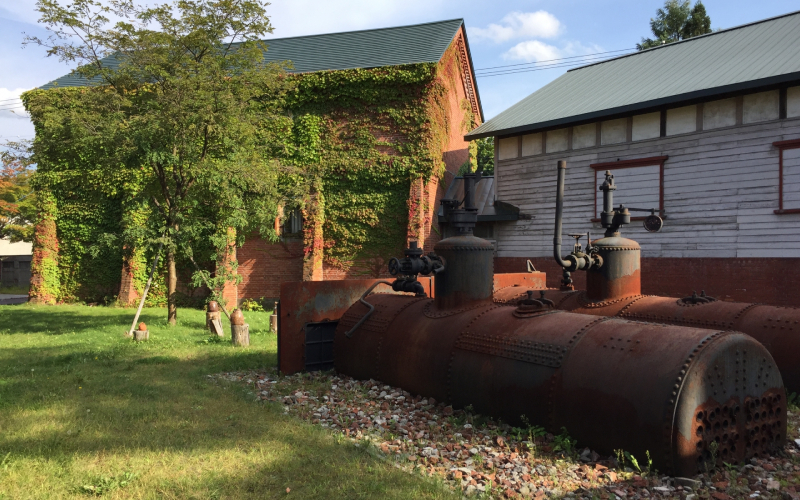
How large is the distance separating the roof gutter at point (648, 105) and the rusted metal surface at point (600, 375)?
34.5 feet

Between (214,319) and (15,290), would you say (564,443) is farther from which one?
(15,290)

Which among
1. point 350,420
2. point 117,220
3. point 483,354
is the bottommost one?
point 350,420

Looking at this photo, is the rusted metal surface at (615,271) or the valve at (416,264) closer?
the valve at (416,264)

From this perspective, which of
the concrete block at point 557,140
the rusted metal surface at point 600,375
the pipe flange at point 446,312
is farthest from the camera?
the concrete block at point 557,140

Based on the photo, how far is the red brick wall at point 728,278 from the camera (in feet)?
44.7

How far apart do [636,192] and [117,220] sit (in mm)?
19562

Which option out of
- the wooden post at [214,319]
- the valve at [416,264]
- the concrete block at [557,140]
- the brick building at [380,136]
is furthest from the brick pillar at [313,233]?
the valve at [416,264]

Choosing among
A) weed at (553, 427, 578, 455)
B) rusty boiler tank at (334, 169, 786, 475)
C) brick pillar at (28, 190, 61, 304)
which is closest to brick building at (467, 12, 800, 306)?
rusty boiler tank at (334, 169, 786, 475)

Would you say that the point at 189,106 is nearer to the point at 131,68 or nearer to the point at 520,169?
the point at 131,68

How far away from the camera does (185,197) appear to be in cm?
1507

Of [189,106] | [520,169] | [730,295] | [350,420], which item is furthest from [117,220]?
[730,295]

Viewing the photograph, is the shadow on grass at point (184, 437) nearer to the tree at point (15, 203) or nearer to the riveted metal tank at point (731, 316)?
the riveted metal tank at point (731, 316)

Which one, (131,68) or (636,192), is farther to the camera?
(636,192)

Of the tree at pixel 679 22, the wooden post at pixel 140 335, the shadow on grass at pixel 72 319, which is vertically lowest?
the shadow on grass at pixel 72 319
